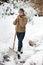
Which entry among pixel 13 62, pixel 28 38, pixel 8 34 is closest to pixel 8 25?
pixel 8 34

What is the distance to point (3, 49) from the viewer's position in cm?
977

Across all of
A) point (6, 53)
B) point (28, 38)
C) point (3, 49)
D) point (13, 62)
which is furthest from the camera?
point (28, 38)

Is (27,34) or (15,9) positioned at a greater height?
(15,9)

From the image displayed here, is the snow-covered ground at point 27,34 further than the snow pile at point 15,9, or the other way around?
the snow pile at point 15,9

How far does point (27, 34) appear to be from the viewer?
39.7 feet

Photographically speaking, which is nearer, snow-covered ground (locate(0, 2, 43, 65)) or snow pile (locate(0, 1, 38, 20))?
snow-covered ground (locate(0, 2, 43, 65))

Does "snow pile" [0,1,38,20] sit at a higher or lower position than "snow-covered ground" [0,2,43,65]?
higher

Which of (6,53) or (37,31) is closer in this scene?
(6,53)

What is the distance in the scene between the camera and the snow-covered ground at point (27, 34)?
858 centimetres

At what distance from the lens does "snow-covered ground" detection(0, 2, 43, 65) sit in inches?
338

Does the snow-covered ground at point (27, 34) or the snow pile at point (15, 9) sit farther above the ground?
the snow pile at point (15, 9)

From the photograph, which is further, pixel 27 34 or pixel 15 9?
pixel 15 9

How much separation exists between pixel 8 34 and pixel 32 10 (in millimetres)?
3417

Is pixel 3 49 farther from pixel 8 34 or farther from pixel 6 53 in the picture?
pixel 8 34
